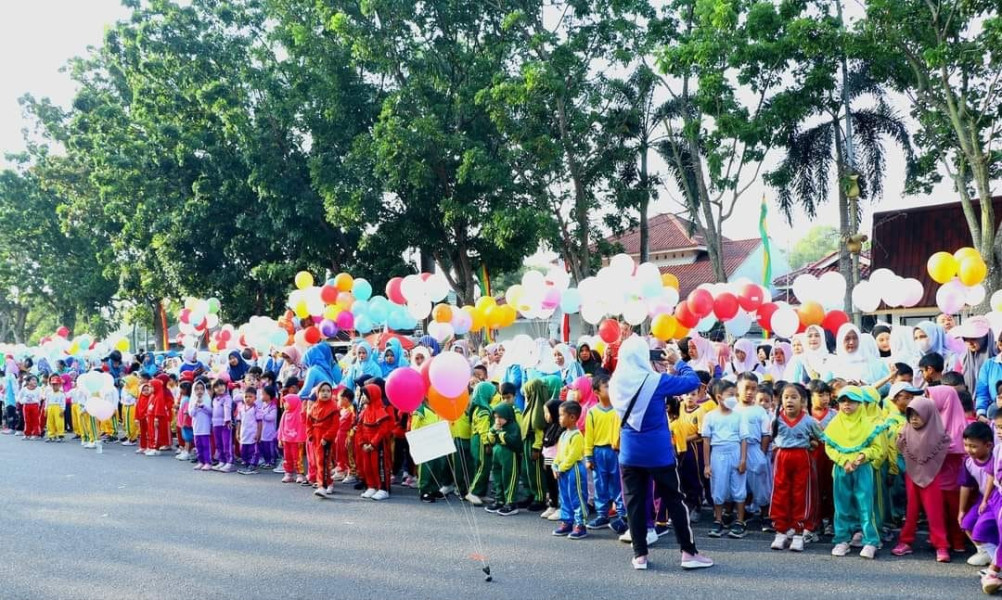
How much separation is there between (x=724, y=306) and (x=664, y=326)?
31.6 inches

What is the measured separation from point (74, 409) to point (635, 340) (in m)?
12.7

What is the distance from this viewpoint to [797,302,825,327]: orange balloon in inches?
388

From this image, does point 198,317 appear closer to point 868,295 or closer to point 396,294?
point 396,294

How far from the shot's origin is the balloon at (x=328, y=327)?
13.5m

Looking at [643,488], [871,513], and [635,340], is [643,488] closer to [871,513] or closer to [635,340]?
[635,340]

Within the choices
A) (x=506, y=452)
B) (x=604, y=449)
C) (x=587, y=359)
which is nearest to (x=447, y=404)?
(x=506, y=452)

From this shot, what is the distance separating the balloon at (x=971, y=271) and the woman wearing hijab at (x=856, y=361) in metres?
2.15

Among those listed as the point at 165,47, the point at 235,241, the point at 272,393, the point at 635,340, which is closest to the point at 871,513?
the point at 635,340

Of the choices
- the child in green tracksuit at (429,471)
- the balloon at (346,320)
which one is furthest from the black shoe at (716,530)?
the balloon at (346,320)

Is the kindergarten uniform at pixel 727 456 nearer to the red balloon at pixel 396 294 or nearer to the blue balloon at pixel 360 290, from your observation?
the red balloon at pixel 396 294

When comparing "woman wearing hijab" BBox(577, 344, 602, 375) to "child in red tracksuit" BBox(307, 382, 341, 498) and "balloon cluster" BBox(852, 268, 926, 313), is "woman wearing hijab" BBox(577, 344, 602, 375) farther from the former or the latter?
"balloon cluster" BBox(852, 268, 926, 313)

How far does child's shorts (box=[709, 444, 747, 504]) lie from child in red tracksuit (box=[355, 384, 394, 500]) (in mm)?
3532

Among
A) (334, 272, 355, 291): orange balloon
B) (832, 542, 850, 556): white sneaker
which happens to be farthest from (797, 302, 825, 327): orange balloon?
(334, 272, 355, 291): orange balloon

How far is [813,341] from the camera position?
27.6 ft
